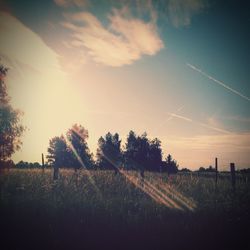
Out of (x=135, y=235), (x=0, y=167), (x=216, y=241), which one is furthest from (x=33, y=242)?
(x=0, y=167)

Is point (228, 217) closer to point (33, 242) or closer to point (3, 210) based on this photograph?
point (33, 242)

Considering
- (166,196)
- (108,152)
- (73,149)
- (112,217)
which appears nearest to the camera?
(112,217)

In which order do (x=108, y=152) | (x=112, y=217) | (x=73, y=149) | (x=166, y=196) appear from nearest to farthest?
1. (x=112, y=217)
2. (x=166, y=196)
3. (x=73, y=149)
4. (x=108, y=152)

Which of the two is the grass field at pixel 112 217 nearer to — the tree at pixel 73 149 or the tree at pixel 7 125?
the tree at pixel 7 125

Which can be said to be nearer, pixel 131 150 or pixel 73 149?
pixel 73 149

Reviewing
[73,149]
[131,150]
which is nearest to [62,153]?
[73,149]

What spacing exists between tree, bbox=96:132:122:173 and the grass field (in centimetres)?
4800

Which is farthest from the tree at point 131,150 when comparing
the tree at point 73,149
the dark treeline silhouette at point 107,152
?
the tree at point 73,149

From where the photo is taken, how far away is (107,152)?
61.8 metres

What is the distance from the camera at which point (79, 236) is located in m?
7.27

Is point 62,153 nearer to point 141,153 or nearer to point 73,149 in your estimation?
point 73,149

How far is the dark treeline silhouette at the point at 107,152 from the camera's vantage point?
54.3 m

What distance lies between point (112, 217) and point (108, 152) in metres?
53.7

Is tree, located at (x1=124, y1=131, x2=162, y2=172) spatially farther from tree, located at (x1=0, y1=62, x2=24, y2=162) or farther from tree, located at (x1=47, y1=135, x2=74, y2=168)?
tree, located at (x1=0, y1=62, x2=24, y2=162)
